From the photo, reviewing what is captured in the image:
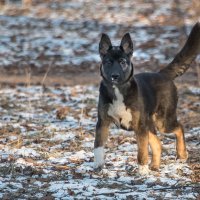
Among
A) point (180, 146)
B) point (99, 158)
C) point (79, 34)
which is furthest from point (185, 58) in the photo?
point (79, 34)

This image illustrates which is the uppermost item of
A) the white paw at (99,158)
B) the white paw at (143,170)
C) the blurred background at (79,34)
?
the blurred background at (79,34)

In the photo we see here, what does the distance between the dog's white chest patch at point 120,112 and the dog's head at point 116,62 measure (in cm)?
22

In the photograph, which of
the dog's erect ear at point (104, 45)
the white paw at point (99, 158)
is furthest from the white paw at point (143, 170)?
the dog's erect ear at point (104, 45)

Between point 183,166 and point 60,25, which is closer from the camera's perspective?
point 183,166

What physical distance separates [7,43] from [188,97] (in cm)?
1344

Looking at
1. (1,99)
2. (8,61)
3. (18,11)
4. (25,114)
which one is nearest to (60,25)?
(18,11)

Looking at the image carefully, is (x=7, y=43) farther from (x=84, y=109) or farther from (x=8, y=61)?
(x=84, y=109)

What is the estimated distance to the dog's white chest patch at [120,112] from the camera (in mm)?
7930

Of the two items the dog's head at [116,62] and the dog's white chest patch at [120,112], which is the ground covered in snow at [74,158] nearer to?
the dog's white chest patch at [120,112]

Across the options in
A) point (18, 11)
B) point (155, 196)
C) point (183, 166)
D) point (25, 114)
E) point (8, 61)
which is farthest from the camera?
point (18, 11)

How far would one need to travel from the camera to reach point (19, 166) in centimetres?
812

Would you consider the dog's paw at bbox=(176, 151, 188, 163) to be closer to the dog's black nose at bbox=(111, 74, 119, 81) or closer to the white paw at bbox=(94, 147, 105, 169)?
the white paw at bbox=(94, 147, 105, 169)

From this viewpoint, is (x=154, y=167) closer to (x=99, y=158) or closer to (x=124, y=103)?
(x=99, y=158)

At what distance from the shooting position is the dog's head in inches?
308
